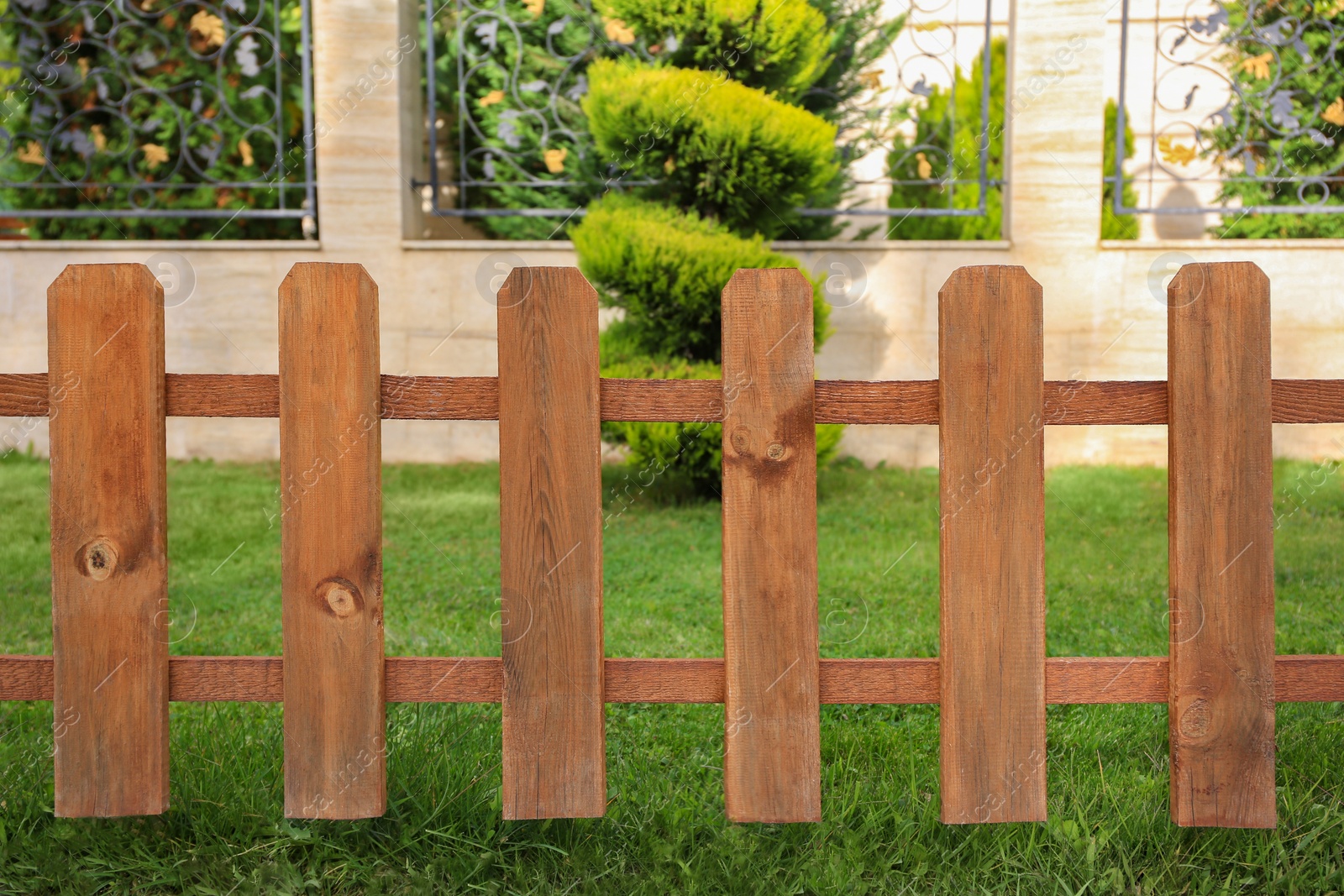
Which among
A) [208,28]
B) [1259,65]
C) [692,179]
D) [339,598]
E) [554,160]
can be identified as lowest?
[339,598]

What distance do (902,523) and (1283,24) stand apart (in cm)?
543

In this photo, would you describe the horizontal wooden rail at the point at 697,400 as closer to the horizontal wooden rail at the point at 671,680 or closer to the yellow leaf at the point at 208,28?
the horizontal wooden rail at the point at 671,680

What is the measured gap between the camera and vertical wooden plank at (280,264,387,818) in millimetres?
1690

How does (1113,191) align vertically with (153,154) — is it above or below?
below

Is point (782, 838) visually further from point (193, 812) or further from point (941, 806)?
point (193, 812)

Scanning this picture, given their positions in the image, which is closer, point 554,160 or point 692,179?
point 692,179

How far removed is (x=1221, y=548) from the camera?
172cm

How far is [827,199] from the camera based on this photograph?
26.1 ft

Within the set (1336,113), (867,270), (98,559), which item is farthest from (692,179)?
(1336,113)

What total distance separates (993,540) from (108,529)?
5.17 ft

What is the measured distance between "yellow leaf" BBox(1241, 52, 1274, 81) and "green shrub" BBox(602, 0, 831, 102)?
4079 mm

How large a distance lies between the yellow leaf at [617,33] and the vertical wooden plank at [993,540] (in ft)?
18.6

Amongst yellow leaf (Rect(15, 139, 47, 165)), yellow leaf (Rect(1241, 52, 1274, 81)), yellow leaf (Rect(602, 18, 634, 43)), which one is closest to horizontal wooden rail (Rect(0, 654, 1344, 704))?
yellow leaf (Rect(602, 18, 634, 43))

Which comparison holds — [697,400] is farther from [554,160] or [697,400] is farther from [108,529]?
[554,160]
